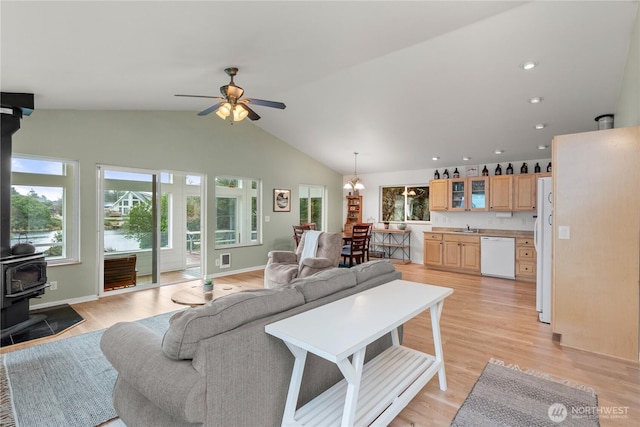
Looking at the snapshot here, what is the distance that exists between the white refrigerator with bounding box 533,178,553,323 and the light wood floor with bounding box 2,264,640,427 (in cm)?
22

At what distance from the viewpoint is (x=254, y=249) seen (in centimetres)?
657

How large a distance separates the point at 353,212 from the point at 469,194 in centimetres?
321

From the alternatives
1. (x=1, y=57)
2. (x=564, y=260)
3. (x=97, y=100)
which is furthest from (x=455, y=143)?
(x=1, y=57)

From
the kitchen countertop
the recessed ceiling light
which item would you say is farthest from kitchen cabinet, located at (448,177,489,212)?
the recessed ceiling light

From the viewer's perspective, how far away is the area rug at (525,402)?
1.88 m

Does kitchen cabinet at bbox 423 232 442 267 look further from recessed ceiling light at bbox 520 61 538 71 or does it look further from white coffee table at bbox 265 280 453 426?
white coffee table at bbox 265 280 453 426

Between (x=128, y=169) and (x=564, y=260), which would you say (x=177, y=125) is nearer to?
(x=128, y=169)

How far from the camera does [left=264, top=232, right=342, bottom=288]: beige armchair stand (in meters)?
4.20

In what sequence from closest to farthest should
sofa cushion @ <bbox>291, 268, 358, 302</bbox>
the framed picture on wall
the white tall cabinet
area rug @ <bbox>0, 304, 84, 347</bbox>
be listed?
1. sofa cushion @ <bbox>291, 268, 358, 302</bbox>
2. the white tall cabinet
3. area rug @ <bbox>0, 304, 84, 347</bbox>
4. the framed picture on wall

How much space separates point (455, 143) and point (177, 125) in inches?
198

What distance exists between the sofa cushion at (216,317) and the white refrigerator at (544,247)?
3334 mm

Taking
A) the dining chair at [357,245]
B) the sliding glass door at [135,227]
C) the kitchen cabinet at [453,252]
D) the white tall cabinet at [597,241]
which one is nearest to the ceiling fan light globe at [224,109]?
the sliding glass door at [135,227]

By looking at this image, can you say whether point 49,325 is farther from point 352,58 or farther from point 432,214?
point 432,214

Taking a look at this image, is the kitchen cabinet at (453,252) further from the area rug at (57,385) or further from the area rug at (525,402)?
the area rug at (57,385)
